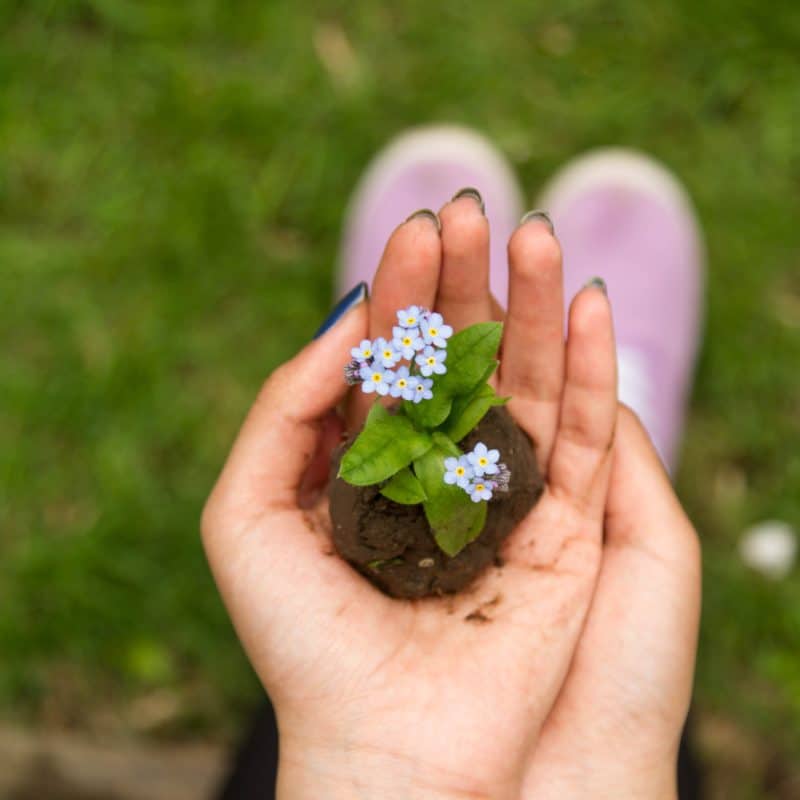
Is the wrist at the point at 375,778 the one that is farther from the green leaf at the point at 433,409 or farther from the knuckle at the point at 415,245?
the knuckle at the point at 415,245

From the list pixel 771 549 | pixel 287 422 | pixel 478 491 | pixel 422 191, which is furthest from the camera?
pixel 422 191

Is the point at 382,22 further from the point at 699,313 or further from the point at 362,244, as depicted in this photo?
the point at 699,313

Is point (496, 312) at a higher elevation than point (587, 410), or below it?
higher

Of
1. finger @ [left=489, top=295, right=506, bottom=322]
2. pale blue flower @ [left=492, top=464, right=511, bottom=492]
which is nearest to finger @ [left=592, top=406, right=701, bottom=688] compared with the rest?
finger @ [left=489, top=295, right=506, bottom=322]

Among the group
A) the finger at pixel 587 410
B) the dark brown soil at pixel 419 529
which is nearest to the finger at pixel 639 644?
the finger at pixel 587 410

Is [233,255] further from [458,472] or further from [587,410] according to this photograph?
[458,472]

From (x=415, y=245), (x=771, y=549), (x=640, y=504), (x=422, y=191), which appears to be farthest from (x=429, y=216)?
(x=771, y=549)

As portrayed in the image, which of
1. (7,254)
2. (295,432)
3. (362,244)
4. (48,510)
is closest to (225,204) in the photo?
(362,244)
